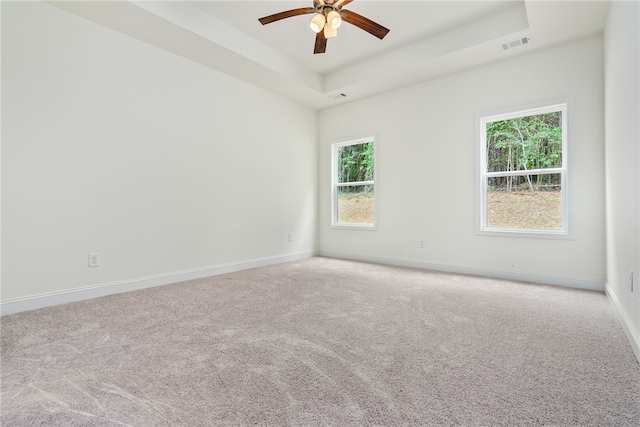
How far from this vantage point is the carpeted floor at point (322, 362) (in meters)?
1.31

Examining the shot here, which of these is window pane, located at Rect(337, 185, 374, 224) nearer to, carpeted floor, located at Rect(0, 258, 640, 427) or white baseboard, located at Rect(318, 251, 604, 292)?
white baseboard, located at Rect(318, 251, 604, 292)

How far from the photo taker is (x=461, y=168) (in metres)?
4.13

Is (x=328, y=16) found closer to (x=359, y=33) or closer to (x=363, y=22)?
(x=363, y=22)

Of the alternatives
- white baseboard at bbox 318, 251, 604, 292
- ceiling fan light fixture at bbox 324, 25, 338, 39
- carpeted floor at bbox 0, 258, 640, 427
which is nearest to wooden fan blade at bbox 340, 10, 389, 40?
ceiling fan light fixture at bbox 324, 25, 338, 39

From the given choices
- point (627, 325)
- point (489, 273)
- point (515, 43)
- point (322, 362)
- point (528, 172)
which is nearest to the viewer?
point (322, 362)

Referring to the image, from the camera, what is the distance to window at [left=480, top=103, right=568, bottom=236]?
3514mm

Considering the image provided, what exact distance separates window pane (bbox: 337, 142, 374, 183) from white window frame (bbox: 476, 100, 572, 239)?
5.65ft

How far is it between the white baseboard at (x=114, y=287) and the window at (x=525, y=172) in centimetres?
337

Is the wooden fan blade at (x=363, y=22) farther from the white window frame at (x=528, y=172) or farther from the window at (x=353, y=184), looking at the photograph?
the window at (x=353, y=184)

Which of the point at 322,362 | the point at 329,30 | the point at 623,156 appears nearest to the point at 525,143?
the point at 623,156

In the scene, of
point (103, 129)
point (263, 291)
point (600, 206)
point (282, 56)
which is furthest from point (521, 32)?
point (103, 129)

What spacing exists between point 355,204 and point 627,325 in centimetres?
376

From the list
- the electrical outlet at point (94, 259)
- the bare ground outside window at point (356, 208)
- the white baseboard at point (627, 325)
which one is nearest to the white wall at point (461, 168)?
the bare ground outside window at point (356, 208)

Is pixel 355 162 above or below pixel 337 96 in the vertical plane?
below
